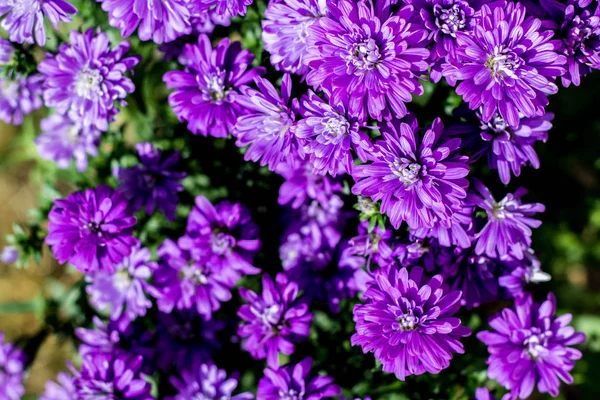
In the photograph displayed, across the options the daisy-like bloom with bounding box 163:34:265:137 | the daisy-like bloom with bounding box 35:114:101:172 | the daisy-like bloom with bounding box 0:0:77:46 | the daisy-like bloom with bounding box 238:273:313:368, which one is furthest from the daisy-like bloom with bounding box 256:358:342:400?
the daisy-like bloom with bounding box 0:0:77:46

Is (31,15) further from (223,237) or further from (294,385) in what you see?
(294,385)

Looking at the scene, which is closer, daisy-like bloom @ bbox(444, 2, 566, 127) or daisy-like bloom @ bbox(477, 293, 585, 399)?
daisy-like bloom @ bbox(444, 2, 566, 127)

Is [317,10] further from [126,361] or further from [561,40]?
[126,361]

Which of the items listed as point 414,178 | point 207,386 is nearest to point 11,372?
point 207,386

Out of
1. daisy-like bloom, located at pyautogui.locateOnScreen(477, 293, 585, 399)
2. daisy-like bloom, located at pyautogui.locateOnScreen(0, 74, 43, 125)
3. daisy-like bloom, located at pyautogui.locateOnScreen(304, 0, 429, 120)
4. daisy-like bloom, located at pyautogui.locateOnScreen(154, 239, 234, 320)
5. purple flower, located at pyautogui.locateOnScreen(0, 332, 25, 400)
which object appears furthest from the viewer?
purple flower, located at pyautogui.locateOnScreen(0, 332, 25, 400)

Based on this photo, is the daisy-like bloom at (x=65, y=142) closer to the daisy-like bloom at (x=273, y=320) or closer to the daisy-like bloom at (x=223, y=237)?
the daisy-like bloom at (x=223, y=237)

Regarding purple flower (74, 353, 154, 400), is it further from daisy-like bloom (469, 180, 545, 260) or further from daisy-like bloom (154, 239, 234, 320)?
daisy-like bloom (469, 180, 545, 260)

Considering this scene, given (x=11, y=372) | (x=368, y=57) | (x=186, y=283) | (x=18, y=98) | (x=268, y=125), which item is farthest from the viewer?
(x=11, y=372)
